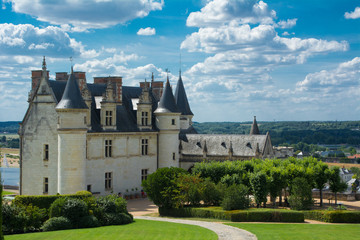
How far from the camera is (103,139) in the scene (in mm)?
50062

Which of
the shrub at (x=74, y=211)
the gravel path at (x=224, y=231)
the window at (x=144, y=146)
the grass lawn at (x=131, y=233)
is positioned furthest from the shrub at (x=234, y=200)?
the window at (x=144, y=146)

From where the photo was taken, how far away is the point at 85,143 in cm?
4612

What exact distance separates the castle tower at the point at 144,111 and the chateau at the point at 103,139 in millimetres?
109

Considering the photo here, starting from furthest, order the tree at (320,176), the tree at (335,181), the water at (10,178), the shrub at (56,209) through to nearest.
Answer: the water at (10,178)
the tree at (335,181)
the tree at (320,176)
the shrub at (56,209)

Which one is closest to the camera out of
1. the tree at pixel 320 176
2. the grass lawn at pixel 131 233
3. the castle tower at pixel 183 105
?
the grass lawn at pixel 131 233

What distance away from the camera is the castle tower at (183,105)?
222ft

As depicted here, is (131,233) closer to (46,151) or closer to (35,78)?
(46,151)

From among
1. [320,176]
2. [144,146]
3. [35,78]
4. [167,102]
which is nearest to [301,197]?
[320,176]

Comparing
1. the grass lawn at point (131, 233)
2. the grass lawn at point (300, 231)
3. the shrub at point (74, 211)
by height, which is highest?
the shrub at point (74, 211)

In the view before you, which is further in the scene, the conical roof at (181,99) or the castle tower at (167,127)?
the conical roof at (181,99)

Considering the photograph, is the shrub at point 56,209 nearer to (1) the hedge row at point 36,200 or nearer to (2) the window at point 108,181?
(1) the hedge row at point 36,200

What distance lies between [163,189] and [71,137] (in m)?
9.70

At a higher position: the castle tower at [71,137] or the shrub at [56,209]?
the castle tower at [71,137]

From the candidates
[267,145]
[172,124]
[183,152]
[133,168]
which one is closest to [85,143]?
[133,168]
